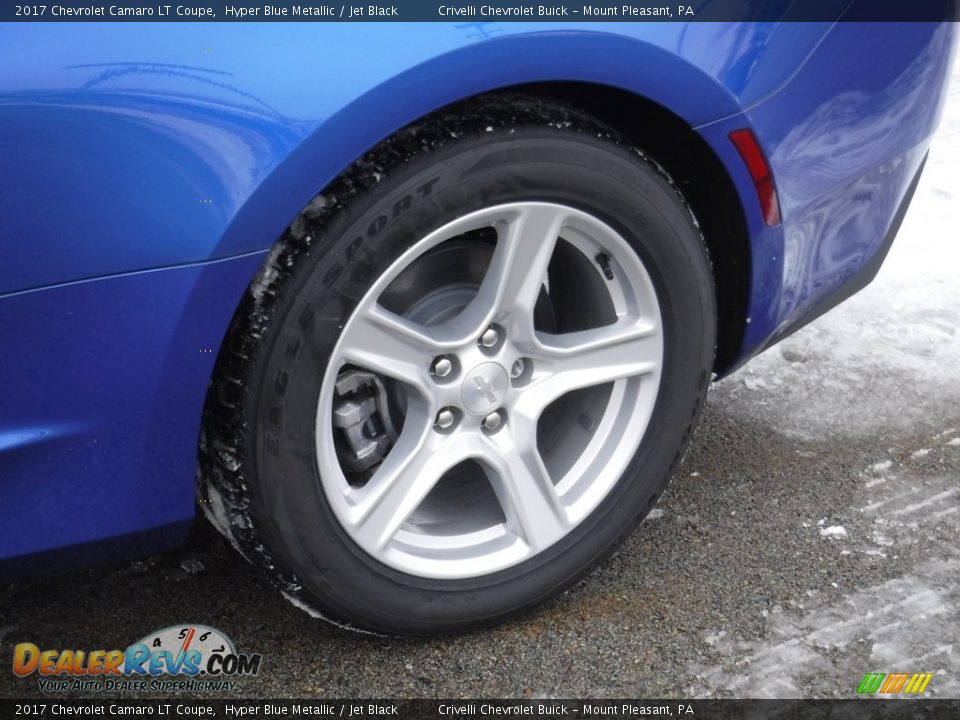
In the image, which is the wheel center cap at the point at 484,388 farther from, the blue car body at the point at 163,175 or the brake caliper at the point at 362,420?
the blue car body at the point at 163,175

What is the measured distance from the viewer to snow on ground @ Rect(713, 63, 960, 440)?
2.78m

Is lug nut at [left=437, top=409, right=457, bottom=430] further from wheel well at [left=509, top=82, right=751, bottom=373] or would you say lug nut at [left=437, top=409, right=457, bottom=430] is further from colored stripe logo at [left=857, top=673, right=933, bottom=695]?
colored stripe logo at [left=857, top=673, right=933, bottom=695]

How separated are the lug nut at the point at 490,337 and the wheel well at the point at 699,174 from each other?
1.31 feet

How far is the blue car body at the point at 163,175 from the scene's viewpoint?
4.49ft

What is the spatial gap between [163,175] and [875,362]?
220 centimetres

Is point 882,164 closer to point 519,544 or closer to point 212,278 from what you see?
point 519,544

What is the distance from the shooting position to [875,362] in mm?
3025

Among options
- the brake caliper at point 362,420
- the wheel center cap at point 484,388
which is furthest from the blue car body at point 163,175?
the wheel center cap at point 484,388

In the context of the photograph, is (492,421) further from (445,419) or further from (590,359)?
(590,359)

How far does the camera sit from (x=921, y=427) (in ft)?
8.91

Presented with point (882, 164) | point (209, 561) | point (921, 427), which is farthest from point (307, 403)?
point (921, 427)

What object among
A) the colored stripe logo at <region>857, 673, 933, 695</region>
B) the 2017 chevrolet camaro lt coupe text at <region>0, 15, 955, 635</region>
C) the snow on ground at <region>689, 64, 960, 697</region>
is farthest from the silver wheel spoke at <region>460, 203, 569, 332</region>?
the colored stripe logo at <region>857, 673, 933, 695</region>

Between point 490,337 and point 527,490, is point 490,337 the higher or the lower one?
the higher one

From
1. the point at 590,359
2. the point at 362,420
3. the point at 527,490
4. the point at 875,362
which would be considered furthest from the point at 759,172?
the point at 875,362
